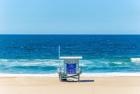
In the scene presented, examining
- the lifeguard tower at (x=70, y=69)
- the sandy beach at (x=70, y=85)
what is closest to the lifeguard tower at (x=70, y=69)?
the lifeguard tower at (x=70, y=69)

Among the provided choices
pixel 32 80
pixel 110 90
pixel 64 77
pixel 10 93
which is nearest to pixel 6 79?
pixel 32 80

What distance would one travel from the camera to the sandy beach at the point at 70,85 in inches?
454

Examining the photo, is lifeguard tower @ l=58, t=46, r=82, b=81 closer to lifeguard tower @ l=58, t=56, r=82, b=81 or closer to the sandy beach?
lifeguard tower @ l=58, t=56, r=82, b=81

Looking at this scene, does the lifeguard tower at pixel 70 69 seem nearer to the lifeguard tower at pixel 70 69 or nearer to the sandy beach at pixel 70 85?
the lifeguard tower at pixel 70 69

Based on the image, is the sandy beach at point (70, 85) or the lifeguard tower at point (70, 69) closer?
the sandy beach at point (70, 85)

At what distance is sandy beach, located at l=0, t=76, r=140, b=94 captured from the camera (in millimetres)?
11520

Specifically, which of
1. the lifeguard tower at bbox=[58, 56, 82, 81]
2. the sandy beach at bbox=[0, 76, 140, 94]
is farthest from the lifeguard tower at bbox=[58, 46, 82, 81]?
the sandy beach at bbox=[0, 76, 140, 94]

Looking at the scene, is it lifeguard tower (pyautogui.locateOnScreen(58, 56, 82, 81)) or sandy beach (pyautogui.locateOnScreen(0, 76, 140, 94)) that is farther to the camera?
lifeguard tower (pyautogui.locateOnScreen(58, 56, 82, 81))

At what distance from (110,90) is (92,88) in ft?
1.75

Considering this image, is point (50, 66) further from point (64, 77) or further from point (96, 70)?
point (64, 77)

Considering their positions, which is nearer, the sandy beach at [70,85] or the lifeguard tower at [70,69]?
the sandy beach at [70,85]

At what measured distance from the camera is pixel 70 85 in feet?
41.6

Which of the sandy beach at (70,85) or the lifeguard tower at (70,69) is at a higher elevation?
the lifeguard tower at (70,69)

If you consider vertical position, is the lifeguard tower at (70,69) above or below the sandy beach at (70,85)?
above
